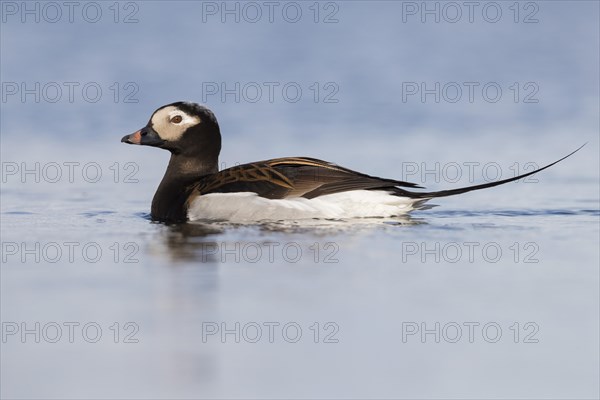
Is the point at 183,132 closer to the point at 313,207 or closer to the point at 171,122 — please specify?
the point at 171,122

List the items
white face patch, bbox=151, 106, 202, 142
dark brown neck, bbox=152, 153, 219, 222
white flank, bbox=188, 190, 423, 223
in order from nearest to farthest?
white flank, bbox=188, 190, 423, 223 → dark brown neck, bbox=152, 153, 219, 222 → white face patch, bbox=151, 106, 202, 142

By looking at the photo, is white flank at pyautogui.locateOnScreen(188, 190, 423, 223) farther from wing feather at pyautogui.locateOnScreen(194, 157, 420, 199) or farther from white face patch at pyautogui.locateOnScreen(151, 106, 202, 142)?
white face patch at pyautogui.locateOnScreen(151, 106, 202, 142)

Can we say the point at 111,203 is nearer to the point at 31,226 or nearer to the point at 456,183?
the point at 31,226

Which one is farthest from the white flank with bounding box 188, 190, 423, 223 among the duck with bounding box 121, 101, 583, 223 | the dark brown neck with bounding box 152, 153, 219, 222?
the dark brown neck with bounding box 152, 153, 219, 222

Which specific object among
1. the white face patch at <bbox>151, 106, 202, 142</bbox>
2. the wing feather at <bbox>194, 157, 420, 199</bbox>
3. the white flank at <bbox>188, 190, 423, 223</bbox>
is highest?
the white face patch at <bbox>151, 106, 202, 142</bbox>

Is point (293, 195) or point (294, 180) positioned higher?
point (294, 180)

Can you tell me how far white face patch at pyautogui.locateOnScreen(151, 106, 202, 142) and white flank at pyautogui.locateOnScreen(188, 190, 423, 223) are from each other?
50.0 inches

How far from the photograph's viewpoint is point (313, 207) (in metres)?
10.3

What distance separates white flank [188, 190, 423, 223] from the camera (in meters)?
10.3

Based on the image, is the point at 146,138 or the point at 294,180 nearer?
the point at 294,180

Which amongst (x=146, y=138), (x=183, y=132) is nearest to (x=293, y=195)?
(x=183, y=132)

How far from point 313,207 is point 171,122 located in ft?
6.01

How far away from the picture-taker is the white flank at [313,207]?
1034cm

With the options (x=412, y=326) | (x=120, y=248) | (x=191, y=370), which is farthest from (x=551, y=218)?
(x=191, y=370)
